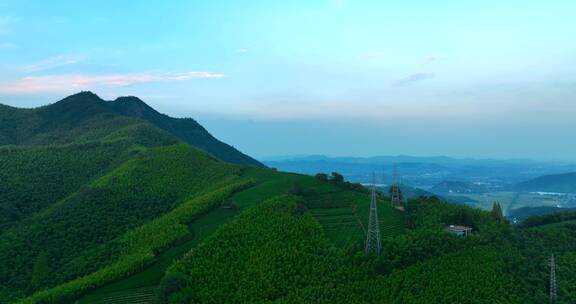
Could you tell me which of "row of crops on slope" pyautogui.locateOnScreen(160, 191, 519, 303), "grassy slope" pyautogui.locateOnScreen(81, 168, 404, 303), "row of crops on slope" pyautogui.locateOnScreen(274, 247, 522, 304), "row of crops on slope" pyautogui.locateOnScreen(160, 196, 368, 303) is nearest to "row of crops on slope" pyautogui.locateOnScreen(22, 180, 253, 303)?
"grassy slope" pyautogui.locateOnScreen(81, 168, 404, 303)

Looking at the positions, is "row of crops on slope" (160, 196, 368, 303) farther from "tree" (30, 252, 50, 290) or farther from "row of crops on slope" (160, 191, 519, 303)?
"tree" (30, 252, 50, 290)

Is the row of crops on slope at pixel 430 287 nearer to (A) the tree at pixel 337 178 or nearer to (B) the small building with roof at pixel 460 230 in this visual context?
(B) the small building with roof at pixel 460 230

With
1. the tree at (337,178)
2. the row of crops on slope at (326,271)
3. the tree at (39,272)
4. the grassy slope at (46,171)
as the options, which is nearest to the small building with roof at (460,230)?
the row of crops on slope at (326,271)

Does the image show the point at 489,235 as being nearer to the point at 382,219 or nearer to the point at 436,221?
the point at 436,221

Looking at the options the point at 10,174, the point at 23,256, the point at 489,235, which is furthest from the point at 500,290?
the point at 10,174

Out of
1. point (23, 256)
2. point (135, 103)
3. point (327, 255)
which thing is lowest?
point (23, 256)

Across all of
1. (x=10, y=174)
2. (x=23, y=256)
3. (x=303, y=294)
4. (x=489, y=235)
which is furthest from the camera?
(x=10, y=174)
